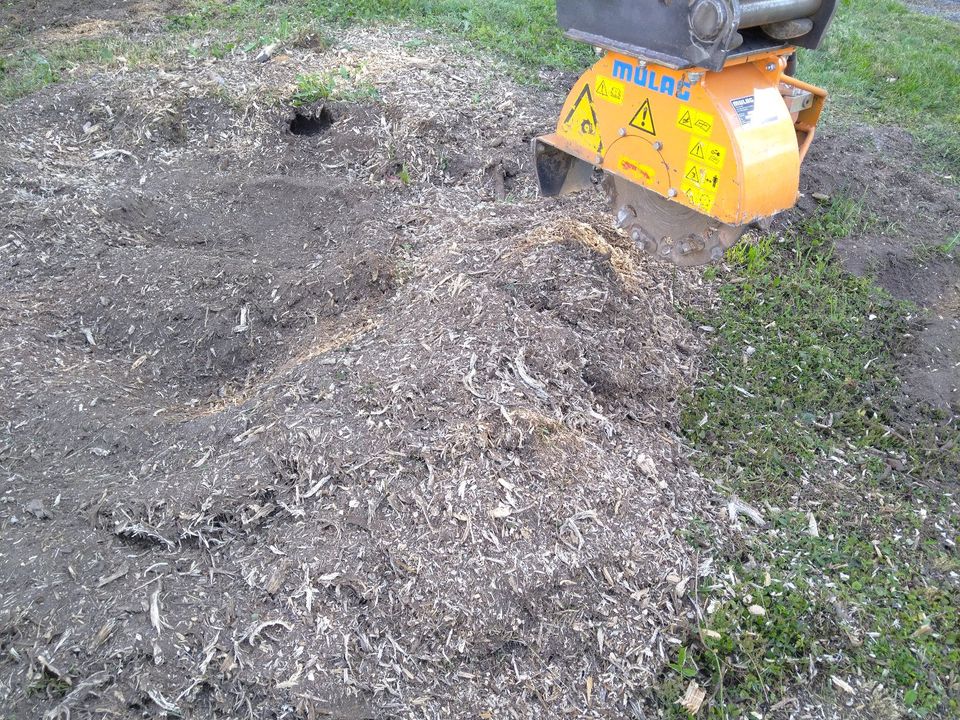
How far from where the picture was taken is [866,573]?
301 centimetres

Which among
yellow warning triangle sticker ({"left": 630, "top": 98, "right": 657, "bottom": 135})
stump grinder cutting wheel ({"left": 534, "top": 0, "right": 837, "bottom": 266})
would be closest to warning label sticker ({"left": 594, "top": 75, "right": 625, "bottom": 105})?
stump grinder cutting wheel ({"left": 534, "top": 0, "right": 837, "bottom": 266})

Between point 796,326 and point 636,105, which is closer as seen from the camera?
point 636,105

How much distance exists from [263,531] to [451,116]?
3.56m

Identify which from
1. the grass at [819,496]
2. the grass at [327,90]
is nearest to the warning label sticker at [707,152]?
the grass at [819,496]

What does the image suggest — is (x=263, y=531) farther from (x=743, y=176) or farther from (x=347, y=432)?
(x=743, y=176)

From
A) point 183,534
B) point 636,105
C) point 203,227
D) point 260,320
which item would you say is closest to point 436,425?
point 183,534

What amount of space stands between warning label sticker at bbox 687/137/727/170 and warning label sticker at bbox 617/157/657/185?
234 mm

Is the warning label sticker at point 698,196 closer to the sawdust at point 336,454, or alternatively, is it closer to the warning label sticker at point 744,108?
the warning label sticker at point 744,108

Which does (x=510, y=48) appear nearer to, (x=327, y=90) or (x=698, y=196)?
(x=327, y=90)

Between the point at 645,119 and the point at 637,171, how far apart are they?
0.81 feet

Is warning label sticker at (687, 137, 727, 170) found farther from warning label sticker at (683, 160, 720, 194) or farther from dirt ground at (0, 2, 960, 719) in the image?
dirt ground at (0, 2, 960, 719)

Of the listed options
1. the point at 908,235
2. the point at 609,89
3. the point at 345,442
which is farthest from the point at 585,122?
the point at 908,235

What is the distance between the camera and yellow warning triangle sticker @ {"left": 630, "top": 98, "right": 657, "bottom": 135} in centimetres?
345

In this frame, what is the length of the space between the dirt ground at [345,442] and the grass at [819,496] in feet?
0.63
